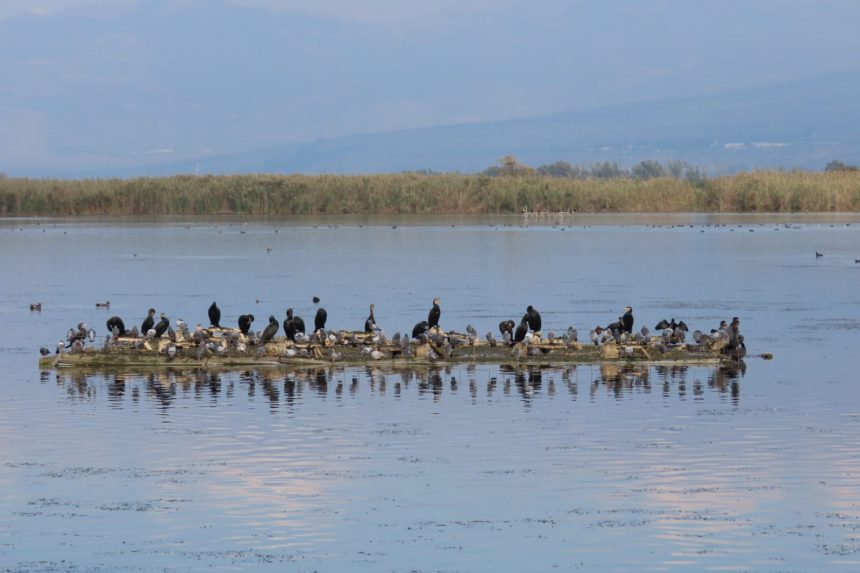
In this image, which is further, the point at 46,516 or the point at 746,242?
the point at 746,242

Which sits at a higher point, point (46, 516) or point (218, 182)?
point (218, 182)

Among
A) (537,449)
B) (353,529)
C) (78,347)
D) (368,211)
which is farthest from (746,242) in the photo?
(353,529)

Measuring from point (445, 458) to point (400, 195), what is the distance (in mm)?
77874

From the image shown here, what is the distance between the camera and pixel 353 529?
15234 mm

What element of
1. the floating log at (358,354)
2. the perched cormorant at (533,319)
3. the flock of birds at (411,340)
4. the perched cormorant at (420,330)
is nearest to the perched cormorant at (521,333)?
the flock of birds at (411,340)

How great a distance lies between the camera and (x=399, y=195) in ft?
315

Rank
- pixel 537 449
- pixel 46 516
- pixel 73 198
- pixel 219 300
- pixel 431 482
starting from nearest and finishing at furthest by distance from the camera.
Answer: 1. pixel 46 516
2. pixel 431 482
3. pixel 537 449
4. pixel 219 300
5. pixel 73 198

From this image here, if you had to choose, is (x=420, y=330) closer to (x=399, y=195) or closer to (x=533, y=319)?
(x=533, y=319)

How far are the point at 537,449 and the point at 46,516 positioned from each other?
584 cm

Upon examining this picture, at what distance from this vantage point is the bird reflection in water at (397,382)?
23.1m

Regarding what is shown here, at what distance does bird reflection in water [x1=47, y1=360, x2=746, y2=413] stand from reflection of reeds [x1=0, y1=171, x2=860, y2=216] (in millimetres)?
69479

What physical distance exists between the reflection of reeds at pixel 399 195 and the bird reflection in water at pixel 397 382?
69.5 meters

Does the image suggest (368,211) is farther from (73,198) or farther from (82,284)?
(82,284)

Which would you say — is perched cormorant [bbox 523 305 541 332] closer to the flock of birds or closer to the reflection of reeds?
the flock of birds
